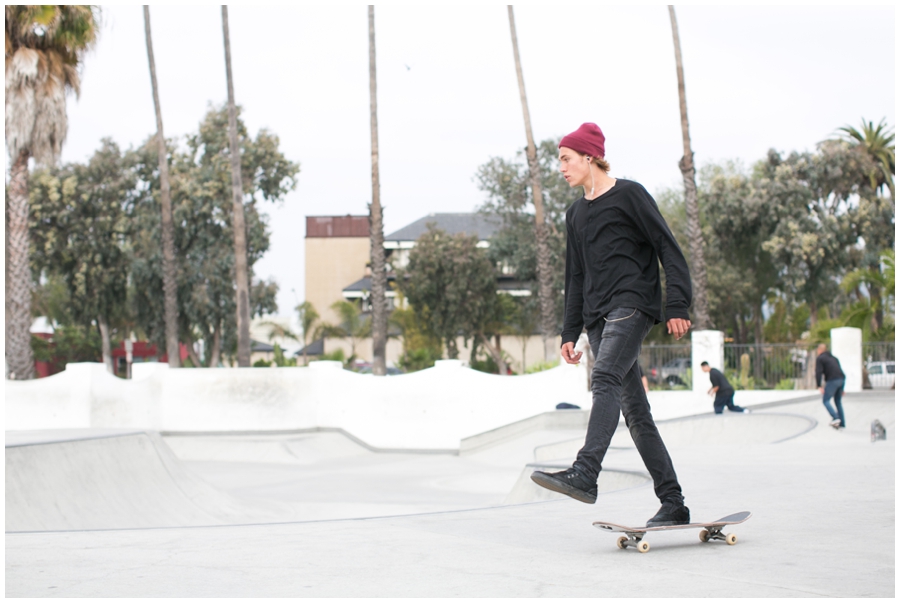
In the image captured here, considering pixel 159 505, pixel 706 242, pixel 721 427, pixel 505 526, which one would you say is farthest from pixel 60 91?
pixel 706 242

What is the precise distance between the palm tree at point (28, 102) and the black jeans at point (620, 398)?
2229 centimetres

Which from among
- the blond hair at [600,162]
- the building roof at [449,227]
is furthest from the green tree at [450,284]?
the blond hair at [600,162]

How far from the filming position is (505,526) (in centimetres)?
468

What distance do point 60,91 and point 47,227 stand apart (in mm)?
19076

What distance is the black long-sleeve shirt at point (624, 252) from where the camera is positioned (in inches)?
153

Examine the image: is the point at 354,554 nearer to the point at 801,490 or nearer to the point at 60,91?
the point at 801,490

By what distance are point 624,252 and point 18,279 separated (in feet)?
75.7

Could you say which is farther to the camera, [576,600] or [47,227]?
[47,227]

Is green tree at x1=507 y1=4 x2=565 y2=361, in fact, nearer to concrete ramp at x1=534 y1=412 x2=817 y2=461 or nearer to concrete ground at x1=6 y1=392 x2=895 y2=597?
concrete ramp at x1=534 y1=412 x2=817 y2=461

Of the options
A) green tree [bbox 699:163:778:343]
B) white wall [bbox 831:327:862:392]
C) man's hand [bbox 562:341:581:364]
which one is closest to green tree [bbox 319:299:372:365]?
green tree [bbox 699:163:778:343]

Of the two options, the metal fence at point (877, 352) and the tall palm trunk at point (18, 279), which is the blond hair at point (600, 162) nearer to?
the metal fence at point (877, 352)

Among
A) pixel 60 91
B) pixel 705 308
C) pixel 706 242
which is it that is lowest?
pixel 705 308

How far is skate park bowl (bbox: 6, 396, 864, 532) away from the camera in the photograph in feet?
28.7

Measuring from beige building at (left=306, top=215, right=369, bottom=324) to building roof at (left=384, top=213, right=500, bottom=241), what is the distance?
26.2ft
